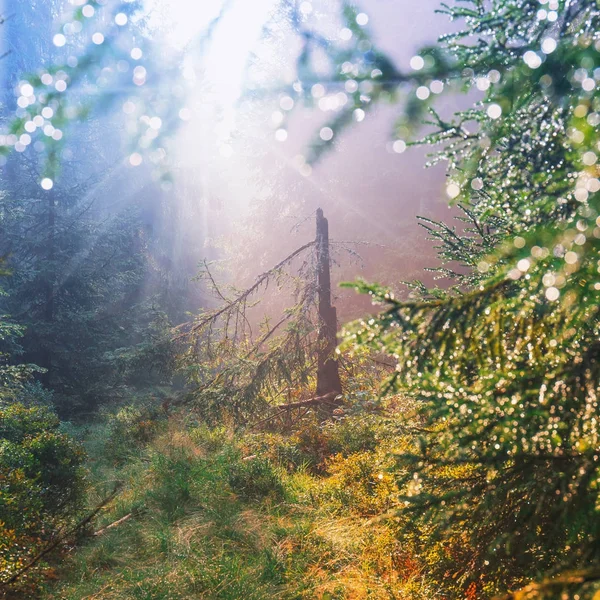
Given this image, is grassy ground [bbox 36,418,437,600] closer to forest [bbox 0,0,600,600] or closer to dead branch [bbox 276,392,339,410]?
forest [bbox 0,0,600,600]

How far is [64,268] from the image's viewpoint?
45.2 ft

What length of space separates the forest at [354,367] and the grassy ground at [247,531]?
0.03 m

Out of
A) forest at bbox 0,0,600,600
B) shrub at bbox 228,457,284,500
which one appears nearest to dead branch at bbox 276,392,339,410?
forest at bbox 0,0,600,600

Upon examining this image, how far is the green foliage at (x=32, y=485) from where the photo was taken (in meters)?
4.21

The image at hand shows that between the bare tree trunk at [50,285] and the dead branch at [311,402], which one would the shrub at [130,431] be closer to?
the dead branch at [311,402]

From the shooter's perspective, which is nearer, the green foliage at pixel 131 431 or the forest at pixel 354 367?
the forest at pixel 354 367

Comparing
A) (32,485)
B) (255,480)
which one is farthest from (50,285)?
(255,480)

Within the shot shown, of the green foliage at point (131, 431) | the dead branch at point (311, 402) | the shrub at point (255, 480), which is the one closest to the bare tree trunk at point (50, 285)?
the green foliage at point (131, 431)

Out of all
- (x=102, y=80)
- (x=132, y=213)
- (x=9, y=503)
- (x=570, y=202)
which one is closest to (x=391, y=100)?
(x=570, y=202)

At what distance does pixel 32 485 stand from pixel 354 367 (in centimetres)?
691

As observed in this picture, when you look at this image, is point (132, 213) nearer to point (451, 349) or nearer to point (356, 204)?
point (356, 204)

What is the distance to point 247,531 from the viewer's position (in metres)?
4.90

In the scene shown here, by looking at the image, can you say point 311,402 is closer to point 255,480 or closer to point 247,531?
point 255,480

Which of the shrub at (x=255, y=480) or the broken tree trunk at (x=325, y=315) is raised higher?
the broken tree trunk at (x=325, y=315)
